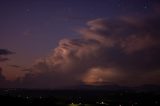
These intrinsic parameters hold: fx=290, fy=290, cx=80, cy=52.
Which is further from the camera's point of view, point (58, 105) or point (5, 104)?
point (58, 105)

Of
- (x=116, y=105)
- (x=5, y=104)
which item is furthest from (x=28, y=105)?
(x=116, y=105)

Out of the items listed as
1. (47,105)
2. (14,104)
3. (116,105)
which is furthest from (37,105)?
(116,105)

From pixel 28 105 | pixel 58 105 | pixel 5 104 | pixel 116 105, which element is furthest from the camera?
pixel 116 105

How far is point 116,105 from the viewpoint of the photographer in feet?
418

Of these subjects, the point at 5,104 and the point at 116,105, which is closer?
the point at 5,104

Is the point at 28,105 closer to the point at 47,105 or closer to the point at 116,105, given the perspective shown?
the point at 47,105

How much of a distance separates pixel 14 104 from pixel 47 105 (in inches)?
534

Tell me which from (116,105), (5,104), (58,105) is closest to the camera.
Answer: (5,104)

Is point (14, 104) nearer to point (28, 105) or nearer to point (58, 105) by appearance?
point (28, 105)

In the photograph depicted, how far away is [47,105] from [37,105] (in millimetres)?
3628

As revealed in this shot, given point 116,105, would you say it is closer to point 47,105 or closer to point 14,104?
point 47,105

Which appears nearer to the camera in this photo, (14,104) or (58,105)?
(14,104)

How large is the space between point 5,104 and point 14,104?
5580 mm

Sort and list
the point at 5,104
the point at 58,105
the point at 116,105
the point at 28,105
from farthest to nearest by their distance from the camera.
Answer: the point at 116,105 < the point at 58,105 < the point at 28,105 < the point at 5,104
